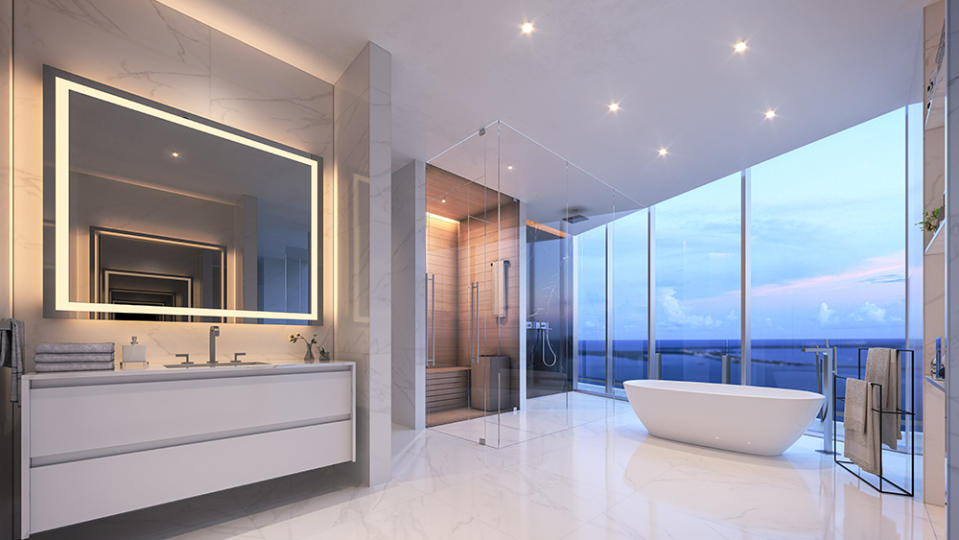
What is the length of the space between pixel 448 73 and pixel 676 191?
3710mm

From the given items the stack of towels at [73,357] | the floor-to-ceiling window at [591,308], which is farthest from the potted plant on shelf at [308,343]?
the floor-to-ceiling window at [591,308]

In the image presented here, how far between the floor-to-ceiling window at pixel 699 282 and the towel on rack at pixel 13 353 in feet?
18.6

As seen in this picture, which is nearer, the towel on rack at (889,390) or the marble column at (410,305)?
the towel on rack at (889,390)

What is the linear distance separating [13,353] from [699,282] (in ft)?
Result: 19.8

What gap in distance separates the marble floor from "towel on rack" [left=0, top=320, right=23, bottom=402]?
0.94m

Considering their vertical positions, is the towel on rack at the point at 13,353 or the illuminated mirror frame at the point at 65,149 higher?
the illuminated mirror frame at the point at 65,149

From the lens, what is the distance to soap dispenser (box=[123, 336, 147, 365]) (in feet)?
7.75

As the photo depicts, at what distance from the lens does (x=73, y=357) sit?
2088 mm

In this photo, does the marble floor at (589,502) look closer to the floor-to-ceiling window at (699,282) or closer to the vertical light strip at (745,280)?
the vertical light strip at (745,280)

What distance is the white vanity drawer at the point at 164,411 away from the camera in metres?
1.92

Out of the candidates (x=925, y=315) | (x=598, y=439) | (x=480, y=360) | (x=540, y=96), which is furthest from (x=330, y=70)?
(x=925, y=315)

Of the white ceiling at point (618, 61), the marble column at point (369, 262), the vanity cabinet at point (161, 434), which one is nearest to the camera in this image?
the vanity cabinet at point (161, 434)

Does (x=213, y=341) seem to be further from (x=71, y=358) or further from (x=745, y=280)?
(x=745, y=280)

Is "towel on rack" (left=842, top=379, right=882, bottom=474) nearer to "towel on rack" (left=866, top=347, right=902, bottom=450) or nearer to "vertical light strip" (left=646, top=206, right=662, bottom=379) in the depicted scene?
"towel on rack" (left=866, top=347, right=902, bottom=450)
